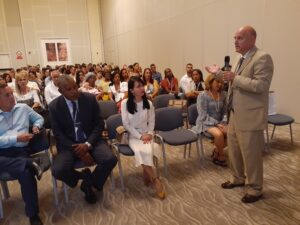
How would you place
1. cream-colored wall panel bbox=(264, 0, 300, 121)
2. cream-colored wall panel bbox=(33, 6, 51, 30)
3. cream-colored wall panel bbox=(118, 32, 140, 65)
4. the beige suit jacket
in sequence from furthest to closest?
cream-colored wall panel bbox=(33, 6, 51, 30) → cream-colored wall panel bbox=(118, 32, 140, 65) → cream-colored wall panel bbox=(264, 0, 300, 121) → the beige suit jacket

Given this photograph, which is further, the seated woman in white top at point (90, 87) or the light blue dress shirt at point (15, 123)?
the seated woman in white top at point (90, 87)

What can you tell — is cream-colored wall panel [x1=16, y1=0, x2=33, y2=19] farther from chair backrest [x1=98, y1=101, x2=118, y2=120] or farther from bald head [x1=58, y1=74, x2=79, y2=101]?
bald head [x1=58, y1=74, x2=79, y2=101]

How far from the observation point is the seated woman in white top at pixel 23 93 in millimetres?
4826

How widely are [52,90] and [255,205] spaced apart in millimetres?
4207

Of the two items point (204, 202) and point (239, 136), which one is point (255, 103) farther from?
point (204, 202)

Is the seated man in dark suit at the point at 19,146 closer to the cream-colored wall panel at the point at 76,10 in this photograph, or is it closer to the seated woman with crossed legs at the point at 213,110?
the seated woman with crossed legs at the point at 213,110

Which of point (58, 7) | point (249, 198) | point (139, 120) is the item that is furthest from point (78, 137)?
point (58, 7)

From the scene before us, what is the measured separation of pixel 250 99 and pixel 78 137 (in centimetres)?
195

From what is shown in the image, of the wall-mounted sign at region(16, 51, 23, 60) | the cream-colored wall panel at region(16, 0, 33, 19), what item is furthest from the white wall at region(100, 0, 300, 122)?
the wall-mounted sign at region(16, 51, 23, 60)

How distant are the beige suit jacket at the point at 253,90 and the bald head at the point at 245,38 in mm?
63

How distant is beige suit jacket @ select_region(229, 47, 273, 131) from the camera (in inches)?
94.2

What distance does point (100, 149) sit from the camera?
2.96 metres

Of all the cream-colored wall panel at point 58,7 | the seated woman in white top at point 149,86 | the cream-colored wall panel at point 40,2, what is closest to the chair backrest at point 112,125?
the seated woman in white top at point 149,86

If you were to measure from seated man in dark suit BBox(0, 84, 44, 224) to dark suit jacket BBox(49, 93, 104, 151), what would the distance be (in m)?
0.23
